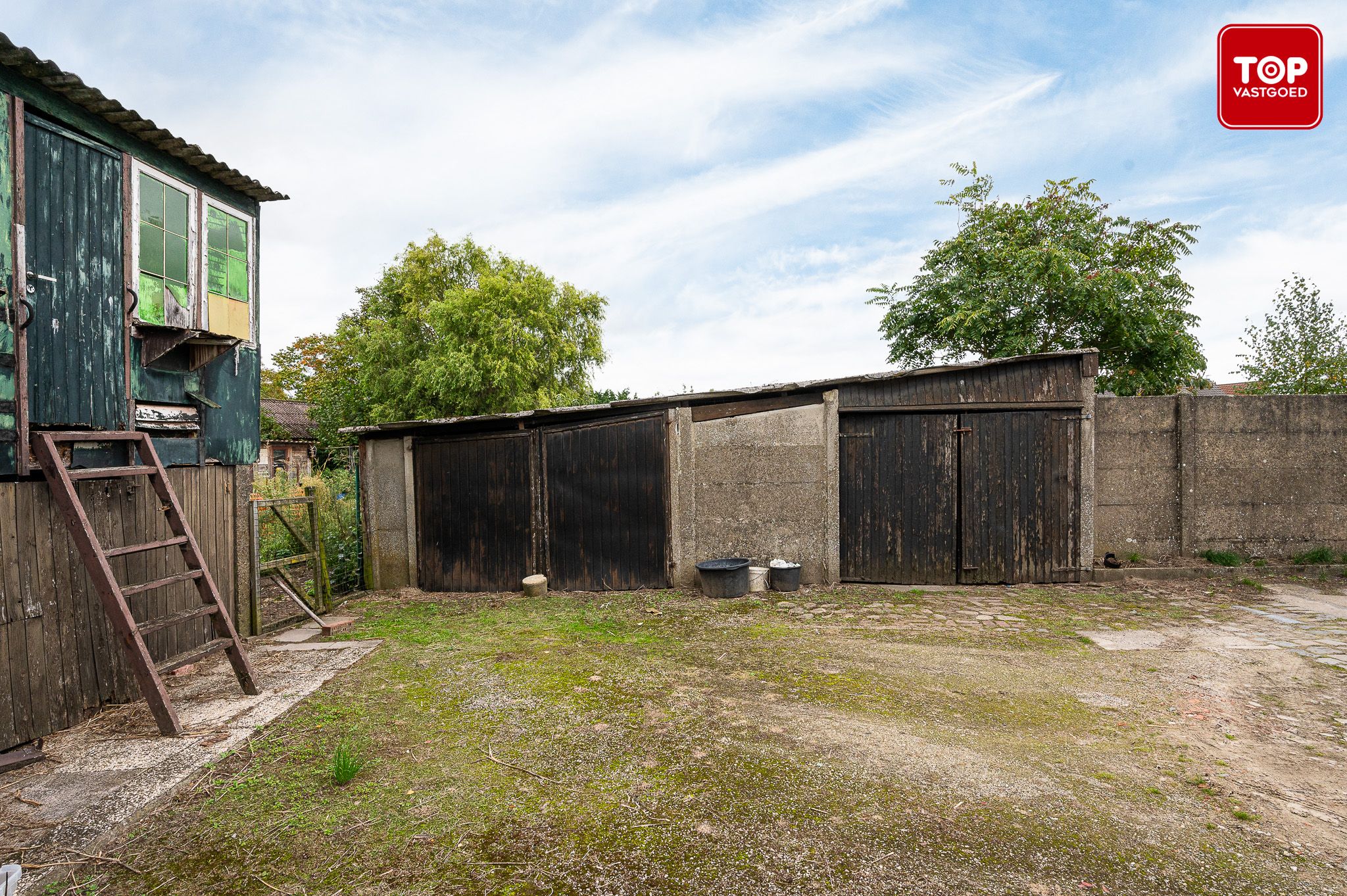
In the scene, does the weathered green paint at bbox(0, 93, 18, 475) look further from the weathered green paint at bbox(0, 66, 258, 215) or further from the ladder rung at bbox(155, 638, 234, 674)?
the ladder rung at bbox(155, 638, 234, 674)

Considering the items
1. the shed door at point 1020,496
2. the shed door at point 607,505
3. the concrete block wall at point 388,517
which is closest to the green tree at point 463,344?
the concrete block wall at point 388,517

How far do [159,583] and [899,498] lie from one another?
25.8ft

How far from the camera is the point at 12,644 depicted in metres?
3.83

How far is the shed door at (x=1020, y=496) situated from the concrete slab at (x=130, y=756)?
25.3ft

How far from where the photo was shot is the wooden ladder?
3.93 m

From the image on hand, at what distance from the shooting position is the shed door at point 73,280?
4402mm

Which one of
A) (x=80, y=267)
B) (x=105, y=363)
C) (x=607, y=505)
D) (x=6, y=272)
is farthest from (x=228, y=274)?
(x=607, y=505)

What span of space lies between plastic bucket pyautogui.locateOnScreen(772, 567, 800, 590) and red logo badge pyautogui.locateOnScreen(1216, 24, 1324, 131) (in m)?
6.61

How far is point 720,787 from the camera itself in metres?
3.19

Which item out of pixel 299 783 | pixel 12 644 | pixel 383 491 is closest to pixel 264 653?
pixel 12 644

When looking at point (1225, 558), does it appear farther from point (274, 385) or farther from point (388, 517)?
point (274, 385)

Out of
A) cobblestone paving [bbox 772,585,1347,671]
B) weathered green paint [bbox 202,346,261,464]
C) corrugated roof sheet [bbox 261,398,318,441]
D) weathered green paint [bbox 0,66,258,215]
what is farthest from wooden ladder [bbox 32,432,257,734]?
corrugated roof sheet [bbox 261,398,318,441]

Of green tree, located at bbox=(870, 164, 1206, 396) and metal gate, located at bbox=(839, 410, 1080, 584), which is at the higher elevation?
green tree, located at bbox=(870, 164, 1206, 396)

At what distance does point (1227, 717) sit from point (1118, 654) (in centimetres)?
131
